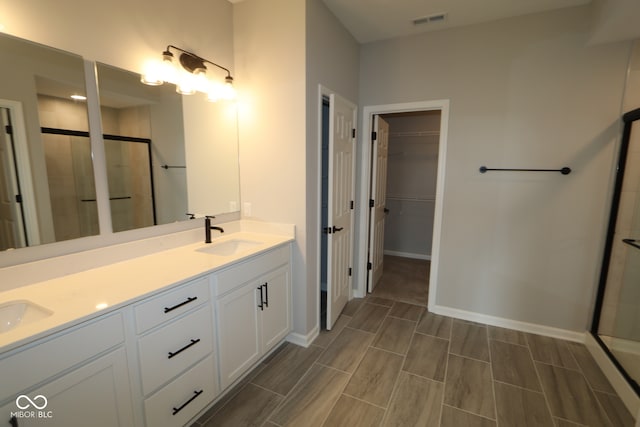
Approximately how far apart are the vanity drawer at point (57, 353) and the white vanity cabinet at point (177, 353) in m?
0.11

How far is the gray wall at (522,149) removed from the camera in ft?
7.79

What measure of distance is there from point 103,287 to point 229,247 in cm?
98

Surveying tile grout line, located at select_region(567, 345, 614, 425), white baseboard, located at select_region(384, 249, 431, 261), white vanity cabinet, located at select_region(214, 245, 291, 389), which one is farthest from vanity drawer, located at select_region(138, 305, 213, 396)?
white baseboard, located at select_region(384, 249, 431, 261)

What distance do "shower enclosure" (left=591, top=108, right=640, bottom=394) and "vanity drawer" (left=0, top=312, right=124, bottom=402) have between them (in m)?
3.07

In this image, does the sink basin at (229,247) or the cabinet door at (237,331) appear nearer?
the cabinet door at (237,331)

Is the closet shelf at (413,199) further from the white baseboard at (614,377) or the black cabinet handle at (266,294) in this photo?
the black cabinet handle at (266,294)

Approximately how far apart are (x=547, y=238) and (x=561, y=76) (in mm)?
1356

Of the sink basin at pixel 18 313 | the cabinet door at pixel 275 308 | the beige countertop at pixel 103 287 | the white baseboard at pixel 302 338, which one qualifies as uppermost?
the beige countertop at pixel 103 287

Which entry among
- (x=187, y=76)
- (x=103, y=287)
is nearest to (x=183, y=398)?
(x=103, y=287)

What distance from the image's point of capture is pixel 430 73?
2.82 meters

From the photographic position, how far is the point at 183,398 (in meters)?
1.56

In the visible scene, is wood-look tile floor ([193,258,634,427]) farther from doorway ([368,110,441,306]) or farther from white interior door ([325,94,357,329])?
doorway ([368,110,441,306])

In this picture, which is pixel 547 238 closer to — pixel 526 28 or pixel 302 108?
pixel 526 28

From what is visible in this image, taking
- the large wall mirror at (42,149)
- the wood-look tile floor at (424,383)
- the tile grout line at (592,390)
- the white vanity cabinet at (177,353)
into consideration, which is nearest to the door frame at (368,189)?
the wood-look tile floor at (424,383)
